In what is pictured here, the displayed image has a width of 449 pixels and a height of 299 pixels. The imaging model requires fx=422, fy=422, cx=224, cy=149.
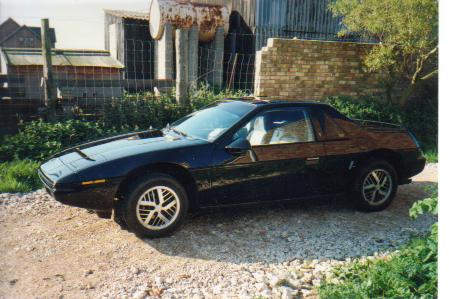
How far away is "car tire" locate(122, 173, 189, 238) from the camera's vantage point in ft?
13.6

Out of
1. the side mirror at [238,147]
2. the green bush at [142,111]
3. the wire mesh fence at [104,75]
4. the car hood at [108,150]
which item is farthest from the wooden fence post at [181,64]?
the side mirror at [238,147]

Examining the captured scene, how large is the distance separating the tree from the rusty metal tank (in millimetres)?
3849

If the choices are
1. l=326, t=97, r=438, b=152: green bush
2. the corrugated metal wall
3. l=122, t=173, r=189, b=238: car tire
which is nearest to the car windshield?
l=122, t=173, r=189, b=238: car tire

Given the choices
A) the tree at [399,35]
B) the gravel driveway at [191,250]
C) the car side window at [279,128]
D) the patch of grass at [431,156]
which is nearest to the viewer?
the gravel driveway at [191,250]

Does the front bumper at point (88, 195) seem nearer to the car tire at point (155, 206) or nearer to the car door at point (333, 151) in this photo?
the car tire at point (155, 206)

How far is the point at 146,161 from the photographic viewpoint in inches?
166

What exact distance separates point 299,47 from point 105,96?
14.3ft

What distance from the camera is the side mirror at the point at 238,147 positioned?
4.52 meters

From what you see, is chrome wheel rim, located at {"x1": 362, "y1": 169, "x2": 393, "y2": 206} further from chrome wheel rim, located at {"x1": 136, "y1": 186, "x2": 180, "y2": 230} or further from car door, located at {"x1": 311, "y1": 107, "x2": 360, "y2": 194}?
chrome wheel rim, located at {"x1": 136, "y1": 186, "x2": 180, "y2": 230}

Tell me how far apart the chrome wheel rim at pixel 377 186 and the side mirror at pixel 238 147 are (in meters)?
1.76

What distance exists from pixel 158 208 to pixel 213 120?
1343 millimetres

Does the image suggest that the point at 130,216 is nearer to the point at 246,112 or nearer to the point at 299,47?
the point at 246,112

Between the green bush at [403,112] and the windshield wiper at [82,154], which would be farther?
the green bush at [403,112]

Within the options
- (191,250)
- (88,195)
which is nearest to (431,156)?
(191,250)
